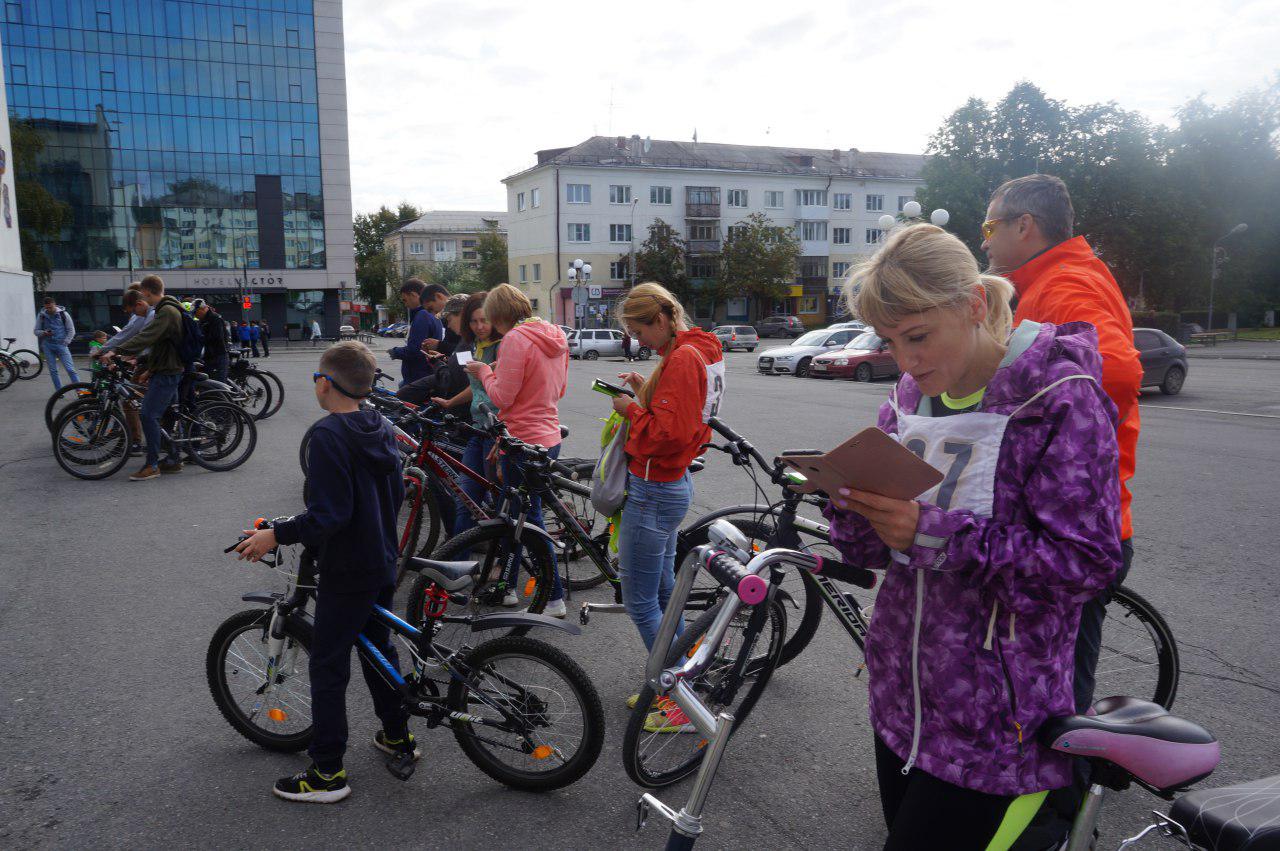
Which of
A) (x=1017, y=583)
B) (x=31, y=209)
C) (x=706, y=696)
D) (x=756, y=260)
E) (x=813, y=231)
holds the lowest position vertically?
(x=706, y=696)

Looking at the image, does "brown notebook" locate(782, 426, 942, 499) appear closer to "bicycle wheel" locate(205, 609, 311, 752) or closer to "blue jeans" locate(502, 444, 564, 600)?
"bicycle wheel" locate(205, 609, 311, 752)

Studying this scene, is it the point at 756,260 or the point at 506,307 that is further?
the point at 756,260

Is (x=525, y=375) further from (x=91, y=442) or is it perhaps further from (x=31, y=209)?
(x=31, y=209)

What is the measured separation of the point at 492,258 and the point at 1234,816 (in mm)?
83998

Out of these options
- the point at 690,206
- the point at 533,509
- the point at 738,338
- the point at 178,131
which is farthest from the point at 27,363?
the point at 690,206

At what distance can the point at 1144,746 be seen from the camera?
61.9 inches

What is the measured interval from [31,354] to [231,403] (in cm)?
1595

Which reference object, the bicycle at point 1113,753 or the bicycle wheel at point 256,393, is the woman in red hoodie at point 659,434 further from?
the bicycle wheel at point 256,393

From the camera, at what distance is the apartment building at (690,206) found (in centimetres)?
6562

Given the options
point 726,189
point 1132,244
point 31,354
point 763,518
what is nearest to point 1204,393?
point 763,518


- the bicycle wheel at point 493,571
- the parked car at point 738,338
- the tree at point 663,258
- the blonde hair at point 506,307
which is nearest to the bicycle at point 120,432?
the blonde hair at point 506,307

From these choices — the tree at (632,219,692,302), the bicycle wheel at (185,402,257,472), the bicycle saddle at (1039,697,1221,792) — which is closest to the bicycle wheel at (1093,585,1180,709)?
the bicycle saddle at (1039,697,1221,792)

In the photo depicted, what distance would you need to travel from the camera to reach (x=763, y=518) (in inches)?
168

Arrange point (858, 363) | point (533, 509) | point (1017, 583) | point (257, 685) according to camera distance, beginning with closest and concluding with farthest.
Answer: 1. point (1017, 583)
2. point (257, 685)
3. point (533, 509)
4. point (858, 363)
